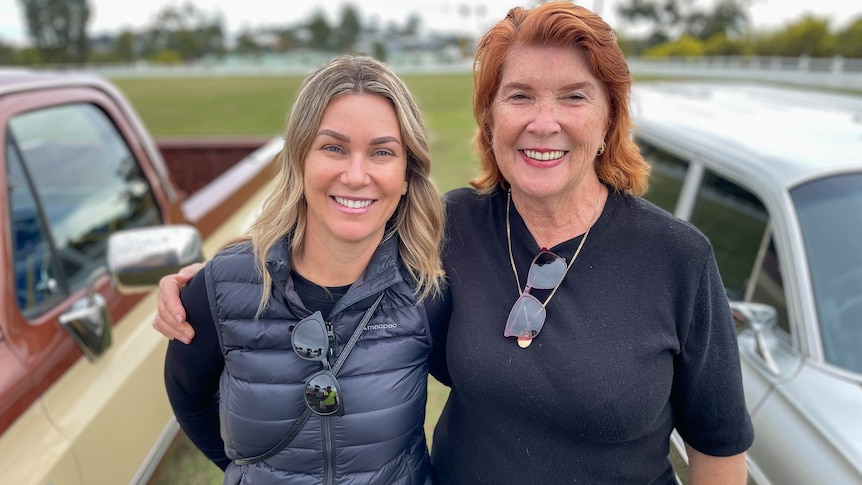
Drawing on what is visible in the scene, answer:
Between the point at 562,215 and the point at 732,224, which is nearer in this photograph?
the point at 562,215

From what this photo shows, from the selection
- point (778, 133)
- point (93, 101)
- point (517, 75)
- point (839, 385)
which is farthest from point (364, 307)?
point (778, 133)

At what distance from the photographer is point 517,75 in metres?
1.61

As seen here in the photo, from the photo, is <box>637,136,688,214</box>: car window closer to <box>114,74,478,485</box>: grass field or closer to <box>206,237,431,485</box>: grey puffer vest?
<box>114,74,478,485</box>: grass field

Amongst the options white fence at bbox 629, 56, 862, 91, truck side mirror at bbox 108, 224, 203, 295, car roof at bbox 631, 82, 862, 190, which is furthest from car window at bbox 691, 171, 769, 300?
white fence at bbox 629, 56, 862, 91

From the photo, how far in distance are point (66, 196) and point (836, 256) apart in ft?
10.4

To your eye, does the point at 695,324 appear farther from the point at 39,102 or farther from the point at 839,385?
the point at 39,102

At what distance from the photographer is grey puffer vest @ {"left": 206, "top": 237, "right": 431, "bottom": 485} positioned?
1533 millimetres

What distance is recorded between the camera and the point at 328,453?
1.54m

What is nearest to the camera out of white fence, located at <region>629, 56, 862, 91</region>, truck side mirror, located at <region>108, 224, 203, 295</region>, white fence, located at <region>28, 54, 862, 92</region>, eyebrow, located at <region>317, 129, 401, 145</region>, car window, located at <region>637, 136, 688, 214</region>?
eyebrow, located at <region>317, 129, 401, 145</region>

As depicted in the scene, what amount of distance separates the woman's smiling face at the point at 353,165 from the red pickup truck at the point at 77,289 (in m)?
0.68

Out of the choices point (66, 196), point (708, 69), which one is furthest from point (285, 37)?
point (66, 196)

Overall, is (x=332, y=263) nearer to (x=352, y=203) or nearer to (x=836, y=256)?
(x=352, y=203)

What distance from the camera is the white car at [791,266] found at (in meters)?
1.74

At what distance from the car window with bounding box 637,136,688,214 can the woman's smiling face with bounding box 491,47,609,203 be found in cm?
167
